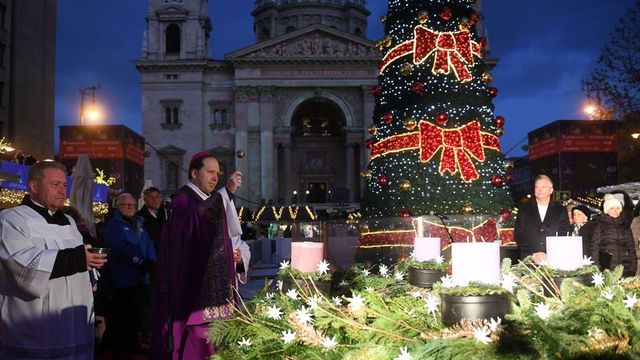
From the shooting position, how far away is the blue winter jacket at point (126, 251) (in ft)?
21.4

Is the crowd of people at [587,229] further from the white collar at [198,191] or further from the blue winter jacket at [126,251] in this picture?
the blue winter jacket at [126,251]

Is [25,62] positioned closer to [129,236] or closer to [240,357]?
[129,236]

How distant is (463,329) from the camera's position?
1.68 m

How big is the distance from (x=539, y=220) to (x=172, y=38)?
48.0 metres

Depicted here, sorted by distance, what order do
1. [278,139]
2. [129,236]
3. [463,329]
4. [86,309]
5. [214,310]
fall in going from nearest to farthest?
[463,329], [214,310], [86,309], [129,236], [278,139]

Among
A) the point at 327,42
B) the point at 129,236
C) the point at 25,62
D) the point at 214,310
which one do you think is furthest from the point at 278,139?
the point at 214,310

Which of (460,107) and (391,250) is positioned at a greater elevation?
(460,107)

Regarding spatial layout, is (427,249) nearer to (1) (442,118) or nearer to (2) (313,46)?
(1) (442,118)

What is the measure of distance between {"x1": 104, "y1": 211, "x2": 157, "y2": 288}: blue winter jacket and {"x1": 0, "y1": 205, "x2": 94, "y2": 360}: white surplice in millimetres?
2499

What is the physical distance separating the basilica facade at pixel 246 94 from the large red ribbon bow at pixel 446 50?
121 ft

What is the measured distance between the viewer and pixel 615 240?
6211 mm

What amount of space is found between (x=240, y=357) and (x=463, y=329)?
95 centimetres

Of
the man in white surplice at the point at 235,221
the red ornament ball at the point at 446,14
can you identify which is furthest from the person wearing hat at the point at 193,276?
the red ornament ball at the point at 446,14

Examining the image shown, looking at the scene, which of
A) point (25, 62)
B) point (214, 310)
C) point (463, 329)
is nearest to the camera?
point (463, 329)
